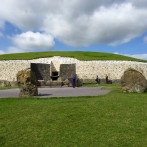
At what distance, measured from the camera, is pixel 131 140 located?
8.18m

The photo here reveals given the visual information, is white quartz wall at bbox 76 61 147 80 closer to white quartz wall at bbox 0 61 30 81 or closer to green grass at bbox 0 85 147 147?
white quartz wall at bbox 0 61 30 81

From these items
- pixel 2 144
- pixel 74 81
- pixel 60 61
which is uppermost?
pixel 60 61

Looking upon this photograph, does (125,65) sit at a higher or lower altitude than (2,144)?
higher

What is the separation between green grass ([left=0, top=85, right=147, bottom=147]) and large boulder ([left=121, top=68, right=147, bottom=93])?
6803mm

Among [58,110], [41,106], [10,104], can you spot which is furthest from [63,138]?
[10,104]

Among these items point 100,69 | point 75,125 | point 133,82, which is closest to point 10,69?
point 100,69

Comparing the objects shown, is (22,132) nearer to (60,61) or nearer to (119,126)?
(119,126)

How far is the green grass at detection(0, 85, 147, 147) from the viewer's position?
824cm

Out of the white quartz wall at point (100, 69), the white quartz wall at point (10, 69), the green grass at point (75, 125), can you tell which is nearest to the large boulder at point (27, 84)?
the green grass at point (75, 125)

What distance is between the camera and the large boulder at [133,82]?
63.2ft

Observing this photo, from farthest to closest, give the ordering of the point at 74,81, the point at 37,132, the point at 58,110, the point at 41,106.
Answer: the point at 74,81, the point at 41,106, the point at 58,110, the point at 37,132

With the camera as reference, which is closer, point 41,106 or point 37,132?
point 37,132

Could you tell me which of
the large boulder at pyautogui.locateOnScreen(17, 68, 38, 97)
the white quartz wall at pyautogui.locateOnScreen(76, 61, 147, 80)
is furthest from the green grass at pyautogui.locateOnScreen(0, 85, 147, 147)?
the white quartz wall at pyautogui.locateOnScreen(76, 61, 147, 80)

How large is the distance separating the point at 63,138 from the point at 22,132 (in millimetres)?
1468
